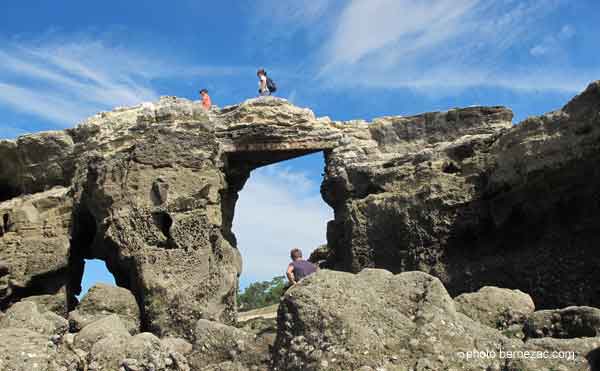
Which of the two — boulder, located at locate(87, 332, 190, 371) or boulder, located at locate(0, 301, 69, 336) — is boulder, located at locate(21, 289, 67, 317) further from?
boulder, located at locate(87, 332, 190, 371)

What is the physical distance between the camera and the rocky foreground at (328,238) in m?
7.10

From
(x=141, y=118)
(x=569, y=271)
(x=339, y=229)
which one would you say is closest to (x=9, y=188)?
(x=141, y=118)

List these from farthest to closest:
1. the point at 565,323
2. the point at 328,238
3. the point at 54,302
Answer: the point at 328,238, the point at 54,302, the point at 565,323

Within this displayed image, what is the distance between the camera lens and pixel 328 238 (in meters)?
18.8

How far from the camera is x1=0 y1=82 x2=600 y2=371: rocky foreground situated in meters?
7.10

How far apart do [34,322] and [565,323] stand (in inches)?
261

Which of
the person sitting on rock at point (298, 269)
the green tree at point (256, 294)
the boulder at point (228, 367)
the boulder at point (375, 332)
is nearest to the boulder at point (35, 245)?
the person sitting on rock at point (298, 269)

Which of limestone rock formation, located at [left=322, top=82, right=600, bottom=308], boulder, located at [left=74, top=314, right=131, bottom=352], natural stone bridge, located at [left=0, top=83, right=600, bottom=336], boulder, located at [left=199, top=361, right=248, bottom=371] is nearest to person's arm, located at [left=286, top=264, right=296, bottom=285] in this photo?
boulder, located at [left=199, top=361, right=248, bottom=371]

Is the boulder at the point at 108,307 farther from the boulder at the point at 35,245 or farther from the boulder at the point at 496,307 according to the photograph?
the boulder at the point at 496,307

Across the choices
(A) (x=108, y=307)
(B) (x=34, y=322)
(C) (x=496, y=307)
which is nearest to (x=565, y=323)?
(C) (x=496, y=307)

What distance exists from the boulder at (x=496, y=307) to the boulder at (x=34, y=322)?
207 inches

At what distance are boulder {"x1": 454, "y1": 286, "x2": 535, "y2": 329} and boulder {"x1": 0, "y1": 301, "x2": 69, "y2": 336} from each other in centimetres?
527

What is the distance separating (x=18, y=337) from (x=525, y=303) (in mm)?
6086

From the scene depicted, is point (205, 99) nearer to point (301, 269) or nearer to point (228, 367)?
point (301, 269)
